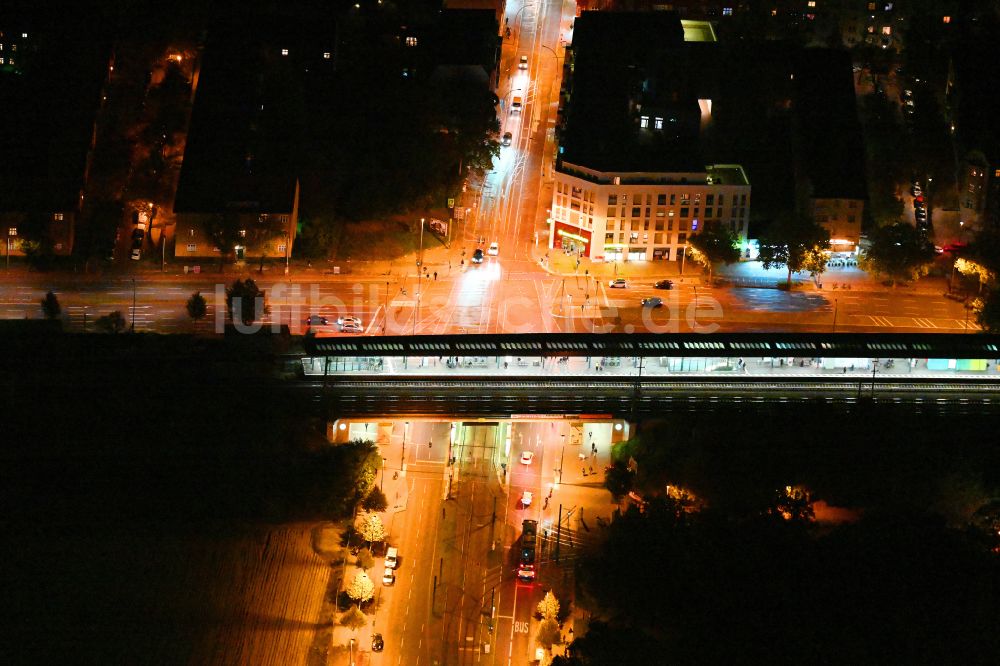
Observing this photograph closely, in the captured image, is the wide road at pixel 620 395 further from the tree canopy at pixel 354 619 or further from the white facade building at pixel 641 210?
the white facade building at pixel 641 210

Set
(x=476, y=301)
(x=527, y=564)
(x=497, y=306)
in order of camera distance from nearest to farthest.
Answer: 1. (x=527, y=564)
2. (x=497, y=306)
3. (x=476, y=301)

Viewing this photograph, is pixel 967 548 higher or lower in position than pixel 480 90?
lower

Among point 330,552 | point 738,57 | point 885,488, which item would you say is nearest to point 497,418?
point 330,552

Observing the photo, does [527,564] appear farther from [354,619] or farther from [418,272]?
[418,272]

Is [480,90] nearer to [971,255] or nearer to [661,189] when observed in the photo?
[661,189]

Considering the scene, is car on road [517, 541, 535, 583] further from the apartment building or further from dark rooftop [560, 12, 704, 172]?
the apartment building

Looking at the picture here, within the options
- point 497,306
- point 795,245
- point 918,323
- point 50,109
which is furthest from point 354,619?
point 50,109
